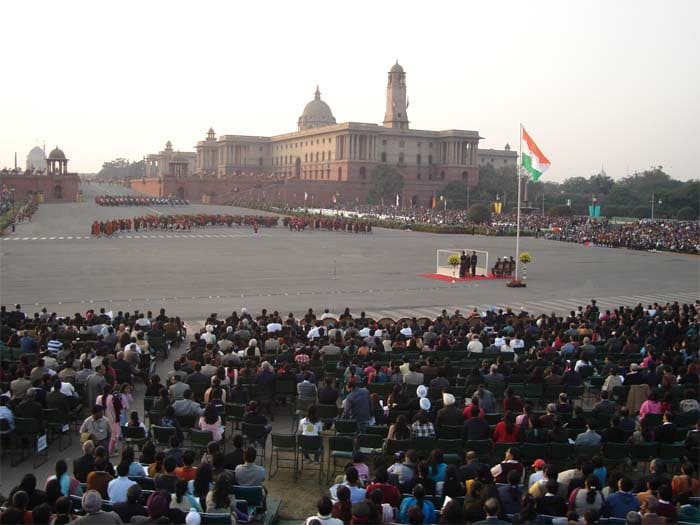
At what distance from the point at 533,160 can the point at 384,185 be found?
296ft

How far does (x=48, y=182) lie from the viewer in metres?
106

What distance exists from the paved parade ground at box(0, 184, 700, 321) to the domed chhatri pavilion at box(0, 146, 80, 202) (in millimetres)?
49735

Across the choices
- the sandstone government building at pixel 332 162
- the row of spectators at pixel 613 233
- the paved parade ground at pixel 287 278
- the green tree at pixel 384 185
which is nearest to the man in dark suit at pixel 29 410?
the paved parade ground at pixel 287 278

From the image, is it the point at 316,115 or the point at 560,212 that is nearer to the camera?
the point at 560,212

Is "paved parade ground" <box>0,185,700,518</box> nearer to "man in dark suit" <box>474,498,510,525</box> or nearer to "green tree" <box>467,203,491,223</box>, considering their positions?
"man in dark suit" <box>474,498,510,525</box>

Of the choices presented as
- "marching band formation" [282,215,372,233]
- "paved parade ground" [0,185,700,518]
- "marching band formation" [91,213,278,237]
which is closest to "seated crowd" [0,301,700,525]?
"paved parade ground" [0,185,700,518]

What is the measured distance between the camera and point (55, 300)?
2644cm

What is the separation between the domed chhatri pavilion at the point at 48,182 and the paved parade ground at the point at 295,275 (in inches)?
1958

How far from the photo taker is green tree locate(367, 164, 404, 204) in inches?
4811

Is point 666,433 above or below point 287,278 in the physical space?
above

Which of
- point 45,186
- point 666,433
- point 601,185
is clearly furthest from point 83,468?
point 601,185

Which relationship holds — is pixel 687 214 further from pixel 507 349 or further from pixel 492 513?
pixel 492 513

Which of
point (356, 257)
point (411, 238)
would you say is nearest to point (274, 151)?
point (411, 238)

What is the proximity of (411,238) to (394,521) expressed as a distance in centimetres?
5521
